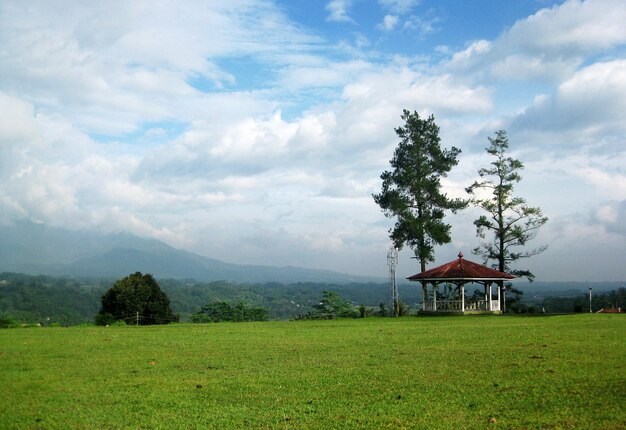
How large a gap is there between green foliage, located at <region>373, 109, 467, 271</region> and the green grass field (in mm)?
A: 23251

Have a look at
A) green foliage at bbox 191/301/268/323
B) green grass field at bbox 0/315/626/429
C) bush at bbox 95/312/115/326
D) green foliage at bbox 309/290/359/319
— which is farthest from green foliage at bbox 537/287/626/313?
bush at bbox 95/312/115/326

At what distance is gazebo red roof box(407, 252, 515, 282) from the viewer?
3127 cm

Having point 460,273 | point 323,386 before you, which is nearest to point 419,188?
point 460,273

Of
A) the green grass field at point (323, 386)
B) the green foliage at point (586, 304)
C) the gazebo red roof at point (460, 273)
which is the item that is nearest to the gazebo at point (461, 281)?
the gazebo red roof at point (460, 273)

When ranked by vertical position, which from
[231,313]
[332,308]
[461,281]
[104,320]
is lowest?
[231,313]

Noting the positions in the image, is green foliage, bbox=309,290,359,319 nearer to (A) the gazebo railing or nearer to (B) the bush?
(A) the gazebo railing

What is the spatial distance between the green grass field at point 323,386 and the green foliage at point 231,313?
32224 mm

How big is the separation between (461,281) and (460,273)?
0.50 meters

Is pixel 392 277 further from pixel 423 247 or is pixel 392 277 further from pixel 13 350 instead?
pixel 13 350

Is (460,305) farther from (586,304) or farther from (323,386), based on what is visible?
(323,386)

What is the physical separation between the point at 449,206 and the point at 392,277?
593 cm

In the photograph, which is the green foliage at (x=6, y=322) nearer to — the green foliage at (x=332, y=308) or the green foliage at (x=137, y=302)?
the green foliage at (x=137, y=302)

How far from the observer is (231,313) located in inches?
1866

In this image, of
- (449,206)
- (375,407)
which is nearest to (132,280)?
(449,206)
